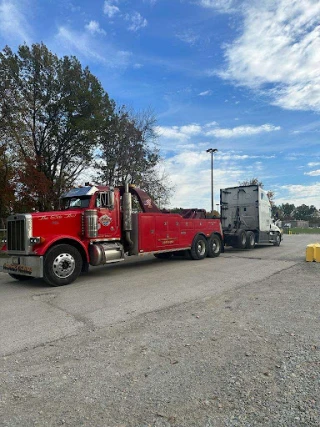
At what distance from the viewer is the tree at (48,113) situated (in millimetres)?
19641

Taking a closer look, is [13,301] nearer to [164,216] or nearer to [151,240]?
[151,240]

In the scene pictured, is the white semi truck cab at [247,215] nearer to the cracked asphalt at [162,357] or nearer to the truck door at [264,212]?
the truck door at [264,212]

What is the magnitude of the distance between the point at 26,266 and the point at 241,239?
11.6 m

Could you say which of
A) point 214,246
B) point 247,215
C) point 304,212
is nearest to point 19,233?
A: point 214,246

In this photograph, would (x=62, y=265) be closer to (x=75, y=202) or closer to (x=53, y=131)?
(x=75, y=202)

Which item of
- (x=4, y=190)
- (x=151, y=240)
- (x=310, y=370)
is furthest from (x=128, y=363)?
(x=4, y=190)

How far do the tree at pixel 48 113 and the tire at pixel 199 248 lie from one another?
32.1ft

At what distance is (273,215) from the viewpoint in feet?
67.8

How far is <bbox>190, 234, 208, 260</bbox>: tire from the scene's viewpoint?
13.6 metres

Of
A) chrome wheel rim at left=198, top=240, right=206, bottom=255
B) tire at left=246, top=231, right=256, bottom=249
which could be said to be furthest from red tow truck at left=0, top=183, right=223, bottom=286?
tire at left=246, top=231, right=256, bottom=249

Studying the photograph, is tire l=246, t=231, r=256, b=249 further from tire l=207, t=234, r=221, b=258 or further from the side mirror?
the side mirror

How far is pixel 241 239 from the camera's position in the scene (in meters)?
17.2

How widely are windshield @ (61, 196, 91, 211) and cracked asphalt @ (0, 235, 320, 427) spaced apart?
9.96 feet

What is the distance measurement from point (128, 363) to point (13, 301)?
13.7 ft
